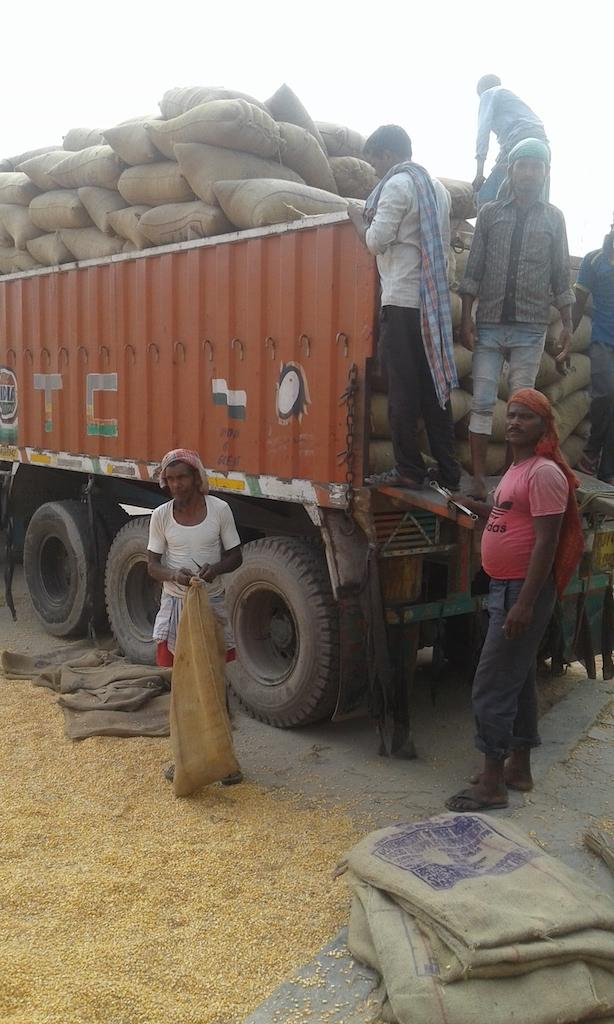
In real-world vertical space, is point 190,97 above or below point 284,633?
above

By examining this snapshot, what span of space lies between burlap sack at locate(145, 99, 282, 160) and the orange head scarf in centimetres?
256

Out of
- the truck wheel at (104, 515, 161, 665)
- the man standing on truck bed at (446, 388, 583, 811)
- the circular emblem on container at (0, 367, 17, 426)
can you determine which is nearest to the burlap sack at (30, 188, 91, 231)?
the circular emblem on container at (0, 367, 17, 426)

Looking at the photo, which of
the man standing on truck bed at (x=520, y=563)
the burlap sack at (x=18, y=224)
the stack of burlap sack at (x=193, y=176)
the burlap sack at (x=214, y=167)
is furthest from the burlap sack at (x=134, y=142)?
the man standing on truck bed at (x=520, y=563)

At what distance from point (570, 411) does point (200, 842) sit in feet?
10.4

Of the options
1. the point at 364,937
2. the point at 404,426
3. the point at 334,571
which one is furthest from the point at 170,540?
the point at 364,937

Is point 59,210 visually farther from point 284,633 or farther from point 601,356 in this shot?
point 601,356

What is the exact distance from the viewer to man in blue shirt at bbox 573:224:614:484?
16.9ft

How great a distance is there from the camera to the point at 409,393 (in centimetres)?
407

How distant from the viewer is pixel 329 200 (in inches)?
186

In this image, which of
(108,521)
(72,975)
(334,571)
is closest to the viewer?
(72,975)

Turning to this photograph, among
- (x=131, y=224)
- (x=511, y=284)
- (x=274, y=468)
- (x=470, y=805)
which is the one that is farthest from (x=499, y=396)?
(x=131, y=224)

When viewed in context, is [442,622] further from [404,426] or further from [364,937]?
[364,937]

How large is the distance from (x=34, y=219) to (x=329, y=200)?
296 centimetres

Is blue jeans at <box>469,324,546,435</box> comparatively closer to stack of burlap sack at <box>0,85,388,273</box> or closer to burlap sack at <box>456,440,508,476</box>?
burlap sack at <box>456,440,508,476</box>
